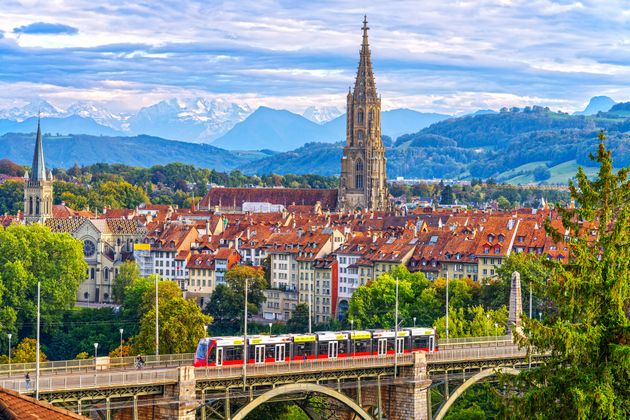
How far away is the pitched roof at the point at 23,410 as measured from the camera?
2766 centimetres

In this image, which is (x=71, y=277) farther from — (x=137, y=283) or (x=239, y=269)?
(x=239, y=269)

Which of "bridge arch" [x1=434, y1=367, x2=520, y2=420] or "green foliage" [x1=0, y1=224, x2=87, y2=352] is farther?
"green foliage" [x1=0, y1=224, x2=87, y2=352]

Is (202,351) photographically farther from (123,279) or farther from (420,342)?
(123,279)

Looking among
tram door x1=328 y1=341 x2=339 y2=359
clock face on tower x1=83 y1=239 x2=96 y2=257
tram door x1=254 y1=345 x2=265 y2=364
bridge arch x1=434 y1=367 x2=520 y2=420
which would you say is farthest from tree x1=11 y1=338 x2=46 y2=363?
clock face on tower x1=83 y1=239 x2=96 y2=257

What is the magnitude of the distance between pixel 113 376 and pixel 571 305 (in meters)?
21.1

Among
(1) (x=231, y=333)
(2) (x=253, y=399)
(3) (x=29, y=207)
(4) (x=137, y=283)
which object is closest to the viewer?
(2) (x=253, y=399)

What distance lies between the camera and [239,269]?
14262 cm

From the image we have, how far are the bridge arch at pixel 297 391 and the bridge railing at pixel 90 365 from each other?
432cm

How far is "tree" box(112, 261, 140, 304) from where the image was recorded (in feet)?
491

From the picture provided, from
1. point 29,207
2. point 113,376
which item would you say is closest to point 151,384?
point 113,376

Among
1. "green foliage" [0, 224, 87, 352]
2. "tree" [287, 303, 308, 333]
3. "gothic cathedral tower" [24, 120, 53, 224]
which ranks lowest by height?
"tree" [287, 303, 308, 333]

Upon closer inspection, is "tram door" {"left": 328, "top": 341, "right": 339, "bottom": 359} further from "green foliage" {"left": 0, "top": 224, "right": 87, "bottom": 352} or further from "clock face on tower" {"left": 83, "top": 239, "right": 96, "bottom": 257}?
"clock face on tower" {"left": 83, "top": 239, "right": 96, "bottom": 257}

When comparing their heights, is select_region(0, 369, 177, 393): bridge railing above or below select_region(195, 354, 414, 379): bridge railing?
above

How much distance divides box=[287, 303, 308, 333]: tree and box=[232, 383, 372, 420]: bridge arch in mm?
59457
